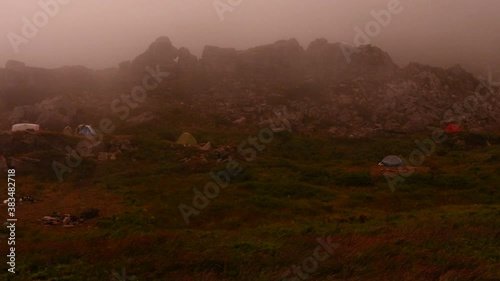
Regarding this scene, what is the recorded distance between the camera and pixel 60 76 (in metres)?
67.3

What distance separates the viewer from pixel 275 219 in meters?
17.9

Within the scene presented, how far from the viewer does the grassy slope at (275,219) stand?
25.2 feet

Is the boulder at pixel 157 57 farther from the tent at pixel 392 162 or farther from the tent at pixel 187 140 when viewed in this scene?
the tent at pixel 392 162

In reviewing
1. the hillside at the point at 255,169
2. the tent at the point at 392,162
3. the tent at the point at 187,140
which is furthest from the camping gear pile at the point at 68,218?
the tent at the point at 187,140

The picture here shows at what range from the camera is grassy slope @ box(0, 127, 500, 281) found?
7.69 m

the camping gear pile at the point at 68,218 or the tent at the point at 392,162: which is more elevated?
the camping gear pile at the point at 68,218

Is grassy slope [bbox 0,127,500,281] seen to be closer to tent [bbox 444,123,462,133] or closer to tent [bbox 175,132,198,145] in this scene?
tent [bbox 175,132,198,145]

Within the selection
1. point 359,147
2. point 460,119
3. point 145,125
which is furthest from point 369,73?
point 145,125

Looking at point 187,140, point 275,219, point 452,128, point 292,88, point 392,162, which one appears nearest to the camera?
point 275,219

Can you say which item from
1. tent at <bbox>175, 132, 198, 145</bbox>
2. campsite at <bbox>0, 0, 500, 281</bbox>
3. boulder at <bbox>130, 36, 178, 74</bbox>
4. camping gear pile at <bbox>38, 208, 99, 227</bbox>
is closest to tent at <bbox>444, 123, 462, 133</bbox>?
campsite at <bbox>0, 0, 500, 281</bbox>

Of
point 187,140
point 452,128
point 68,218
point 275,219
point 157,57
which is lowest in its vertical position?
point 452,128

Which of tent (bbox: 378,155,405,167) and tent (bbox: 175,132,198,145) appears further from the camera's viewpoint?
tent (bbox: 175,132,198,145)

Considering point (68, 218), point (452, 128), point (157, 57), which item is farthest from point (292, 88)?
point (68, 218)

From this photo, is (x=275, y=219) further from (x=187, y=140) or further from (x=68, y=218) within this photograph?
(x=187, y=140)
